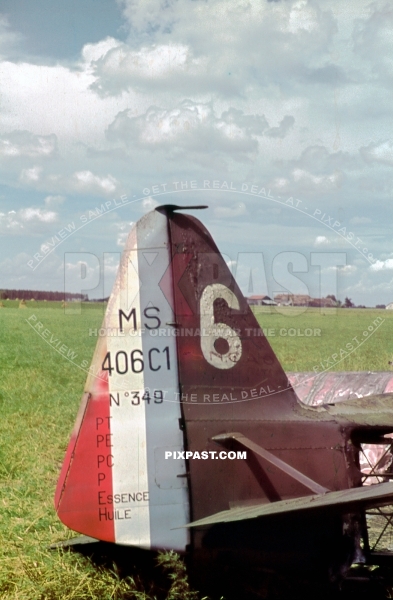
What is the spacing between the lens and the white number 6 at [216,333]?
3.91 meters

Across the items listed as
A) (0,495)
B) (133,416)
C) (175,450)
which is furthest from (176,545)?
(0,495)

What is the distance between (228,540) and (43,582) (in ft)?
5.05

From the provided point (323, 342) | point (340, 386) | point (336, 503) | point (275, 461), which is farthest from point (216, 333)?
point (323, 342)

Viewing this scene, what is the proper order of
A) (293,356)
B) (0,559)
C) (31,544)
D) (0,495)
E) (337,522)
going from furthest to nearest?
(293,356) → (0,495) → (31,544) → (0,559) → (337,522)

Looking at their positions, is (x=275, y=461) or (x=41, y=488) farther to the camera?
(x=41, y=488)

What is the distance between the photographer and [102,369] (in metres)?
3.77

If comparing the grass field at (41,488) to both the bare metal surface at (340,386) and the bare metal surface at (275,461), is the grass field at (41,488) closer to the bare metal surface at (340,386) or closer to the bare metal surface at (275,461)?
the bare metal surface at (275,461)

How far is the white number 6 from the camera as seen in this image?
391cm

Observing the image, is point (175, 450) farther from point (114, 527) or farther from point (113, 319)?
point (113, 319)

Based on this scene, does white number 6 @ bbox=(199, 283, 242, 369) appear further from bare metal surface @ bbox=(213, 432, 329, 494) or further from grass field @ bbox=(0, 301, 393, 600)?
grass field @ bbox=(0, 301, 393, 600)

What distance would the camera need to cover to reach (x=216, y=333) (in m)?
3.95

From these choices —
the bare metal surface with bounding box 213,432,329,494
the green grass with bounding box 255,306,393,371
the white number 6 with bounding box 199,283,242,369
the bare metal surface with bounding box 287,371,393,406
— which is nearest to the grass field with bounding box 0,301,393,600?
the green grass with bounding box 255,306,393,371

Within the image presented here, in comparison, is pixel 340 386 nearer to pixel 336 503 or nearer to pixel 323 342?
pixel 336 503

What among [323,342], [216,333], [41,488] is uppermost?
[216,333]
